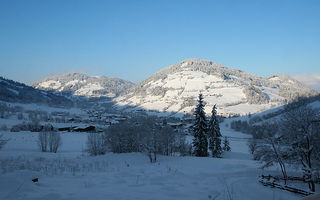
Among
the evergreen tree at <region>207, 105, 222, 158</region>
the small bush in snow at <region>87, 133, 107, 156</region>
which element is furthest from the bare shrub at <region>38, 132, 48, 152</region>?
the evergreen tree at <region>207, 105, 222, 158</region>

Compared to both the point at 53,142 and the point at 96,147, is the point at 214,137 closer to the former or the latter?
the point at 96,147

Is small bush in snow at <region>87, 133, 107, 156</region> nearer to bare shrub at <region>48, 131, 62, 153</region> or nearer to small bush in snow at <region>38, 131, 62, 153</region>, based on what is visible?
bare shrub at <region>48, 131, 62, 153</region>

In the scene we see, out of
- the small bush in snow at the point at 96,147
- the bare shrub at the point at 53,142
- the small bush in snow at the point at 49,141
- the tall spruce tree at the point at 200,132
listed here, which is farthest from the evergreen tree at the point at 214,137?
the small bush in snow at the point at 49,141

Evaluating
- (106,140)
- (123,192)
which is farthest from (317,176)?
(106,140)

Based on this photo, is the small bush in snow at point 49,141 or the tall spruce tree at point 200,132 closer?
the tall spruce tree at point 200,132

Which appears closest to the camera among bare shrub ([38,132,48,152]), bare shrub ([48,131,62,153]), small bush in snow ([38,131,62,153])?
bare shrub ([38,132,48,152])

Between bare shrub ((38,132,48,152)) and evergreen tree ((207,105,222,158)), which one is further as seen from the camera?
bare shrub ((38,132,48,152))

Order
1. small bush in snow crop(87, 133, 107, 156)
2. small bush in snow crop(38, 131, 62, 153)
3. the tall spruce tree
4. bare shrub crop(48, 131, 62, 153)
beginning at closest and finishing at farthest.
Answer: the tall spruce tree < small bush in snow crop(87, 133, 107, 156) < small bush in snow crop(38, 131, 62, 153) < bare shrub crop(48, 131, 62, 153)

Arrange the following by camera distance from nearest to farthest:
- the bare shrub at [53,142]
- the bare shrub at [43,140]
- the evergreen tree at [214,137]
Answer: the evergreen tree at [214,137]
the bare shrub at [43,140]
the bare shrub at [53,142]

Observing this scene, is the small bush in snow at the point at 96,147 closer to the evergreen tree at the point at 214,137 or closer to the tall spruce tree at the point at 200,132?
the tall spruce tree at the point at 200,132

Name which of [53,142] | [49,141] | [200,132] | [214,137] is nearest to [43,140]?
[49,141]

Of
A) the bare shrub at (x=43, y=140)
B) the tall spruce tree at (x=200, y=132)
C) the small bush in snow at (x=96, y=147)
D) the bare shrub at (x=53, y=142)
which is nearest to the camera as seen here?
the tall spruce tree at (x=200, y=132)

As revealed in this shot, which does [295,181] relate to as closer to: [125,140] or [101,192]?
[101,192]

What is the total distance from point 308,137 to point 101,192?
1526 cm
